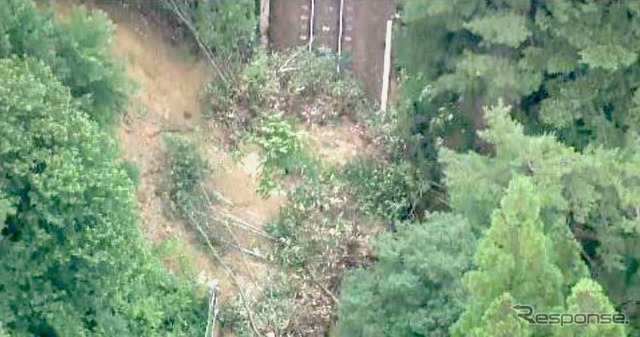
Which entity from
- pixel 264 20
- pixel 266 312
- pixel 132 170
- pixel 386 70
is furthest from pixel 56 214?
pixel 386 70

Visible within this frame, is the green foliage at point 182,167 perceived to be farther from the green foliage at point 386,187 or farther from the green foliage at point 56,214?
the green foliage at point 56,214

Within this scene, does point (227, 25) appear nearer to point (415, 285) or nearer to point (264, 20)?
point (264, 20)

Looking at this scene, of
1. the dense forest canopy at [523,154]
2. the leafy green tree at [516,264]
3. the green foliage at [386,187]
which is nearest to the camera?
the leafy green tree at [516,264]

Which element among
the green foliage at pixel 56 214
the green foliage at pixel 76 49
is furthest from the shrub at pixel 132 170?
the green foliage at pixel 56 214

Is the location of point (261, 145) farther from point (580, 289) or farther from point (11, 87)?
point (580, 289)

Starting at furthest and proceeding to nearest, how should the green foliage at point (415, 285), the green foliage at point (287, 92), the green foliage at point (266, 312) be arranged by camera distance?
the green foliage at point (287, 92), the green foliage at point (266, 312), the green foliage at point (415, 285)

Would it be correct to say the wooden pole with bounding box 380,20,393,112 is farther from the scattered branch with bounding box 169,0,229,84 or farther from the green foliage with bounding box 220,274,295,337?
the green foliage with bounding box 220,274,295,337

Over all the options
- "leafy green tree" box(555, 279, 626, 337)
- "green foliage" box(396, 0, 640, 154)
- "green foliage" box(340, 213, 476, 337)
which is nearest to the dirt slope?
"green foliage" box(340, 213, 476, 337)

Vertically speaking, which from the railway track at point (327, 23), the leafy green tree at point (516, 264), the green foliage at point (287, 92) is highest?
the railway track at point (327, 23)
